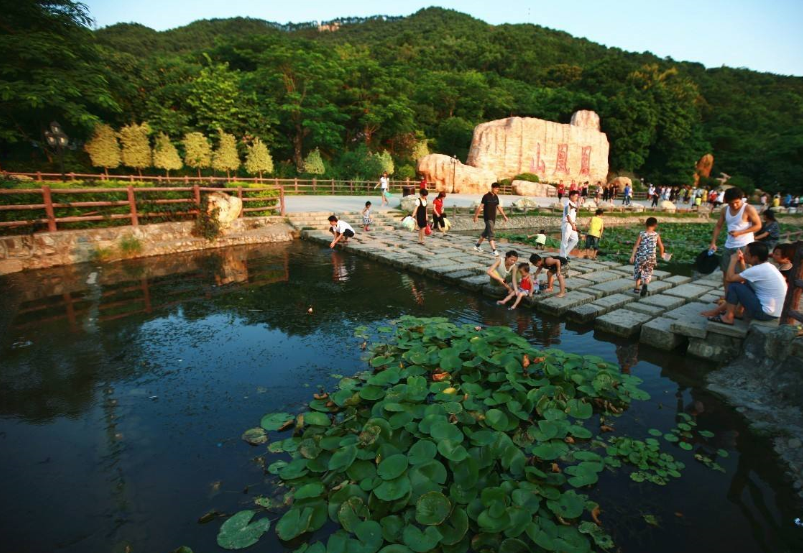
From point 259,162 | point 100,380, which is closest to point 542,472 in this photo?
point 100,380

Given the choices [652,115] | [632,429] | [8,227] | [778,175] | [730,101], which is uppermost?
[730,101]

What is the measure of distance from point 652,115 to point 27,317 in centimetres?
4880

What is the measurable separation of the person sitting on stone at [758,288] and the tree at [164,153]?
95.2 feet

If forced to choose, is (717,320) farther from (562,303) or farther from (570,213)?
(570,213)

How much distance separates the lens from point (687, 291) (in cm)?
677

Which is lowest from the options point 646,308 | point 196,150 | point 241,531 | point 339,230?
point 241,531

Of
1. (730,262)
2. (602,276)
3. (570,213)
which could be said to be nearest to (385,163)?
(570,213)

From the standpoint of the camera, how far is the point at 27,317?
223 inches

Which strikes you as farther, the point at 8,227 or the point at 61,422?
the point at 8,227

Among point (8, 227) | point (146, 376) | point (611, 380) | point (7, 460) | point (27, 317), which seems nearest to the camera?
point (7, 460)

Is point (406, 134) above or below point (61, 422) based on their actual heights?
above

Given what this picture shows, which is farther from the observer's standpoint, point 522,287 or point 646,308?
point 522,287

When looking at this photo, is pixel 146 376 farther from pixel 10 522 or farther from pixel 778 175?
pixel 778 175

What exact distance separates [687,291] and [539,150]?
28112 millimetres
